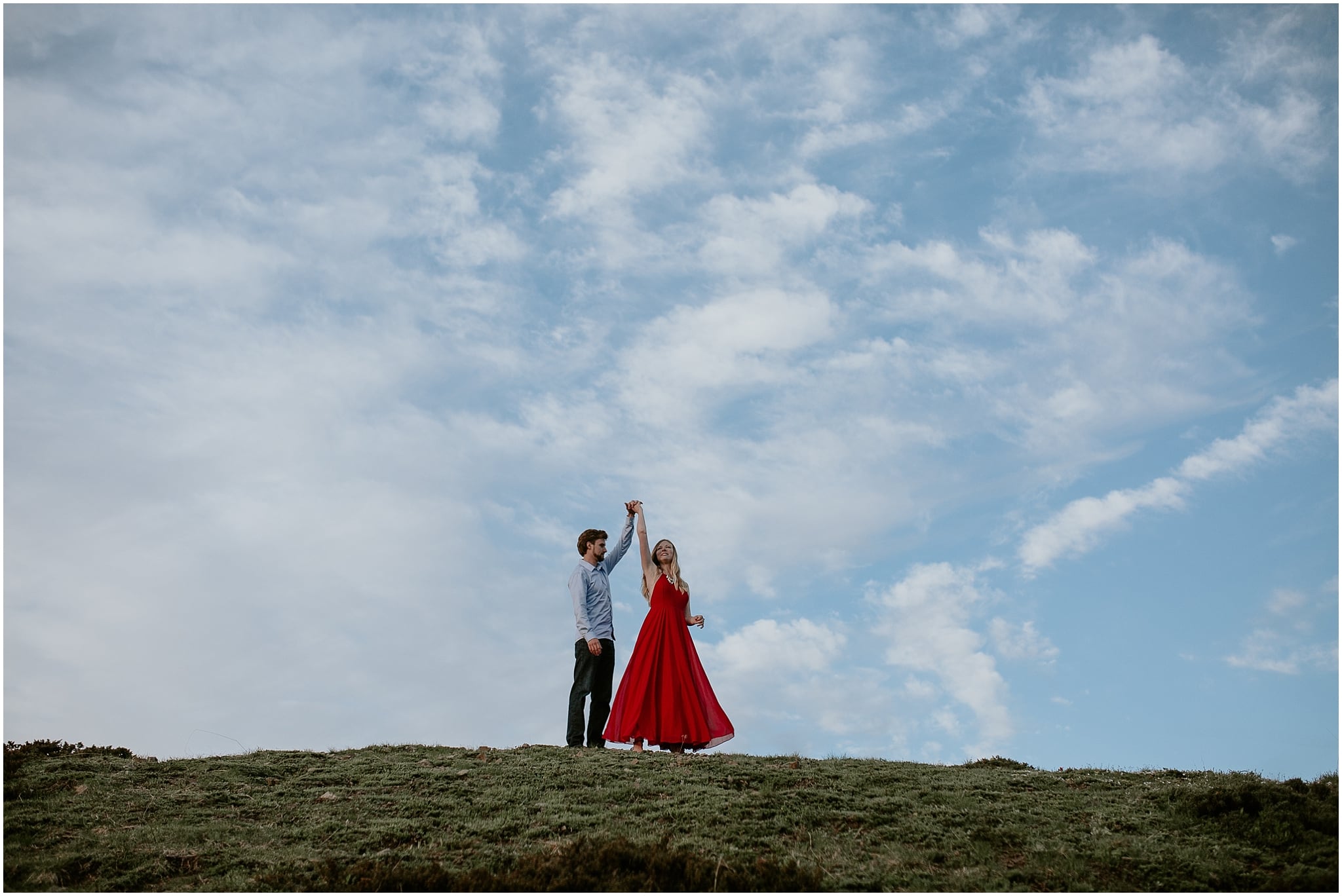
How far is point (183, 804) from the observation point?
494 inches

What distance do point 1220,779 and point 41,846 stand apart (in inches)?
574

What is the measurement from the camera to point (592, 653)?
15734 mm

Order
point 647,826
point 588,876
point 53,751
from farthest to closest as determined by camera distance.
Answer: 1. point 53,751
2. point 647,826
3. point 588,876

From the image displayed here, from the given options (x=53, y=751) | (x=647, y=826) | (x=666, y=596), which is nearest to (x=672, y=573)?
(x=666, y=596)

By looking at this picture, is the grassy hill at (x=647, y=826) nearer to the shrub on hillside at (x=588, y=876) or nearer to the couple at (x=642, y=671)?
the shrub on hillside at (x=588, y=876)

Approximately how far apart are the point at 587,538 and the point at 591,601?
1084mm

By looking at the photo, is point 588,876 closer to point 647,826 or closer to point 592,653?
point 647,826

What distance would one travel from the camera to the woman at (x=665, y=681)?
15.8 metres

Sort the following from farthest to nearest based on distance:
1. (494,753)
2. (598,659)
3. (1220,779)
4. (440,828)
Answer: (598,659), (494,753), (1220,779), (440,828)

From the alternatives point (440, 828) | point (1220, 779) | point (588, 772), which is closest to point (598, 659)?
point (588, 772)

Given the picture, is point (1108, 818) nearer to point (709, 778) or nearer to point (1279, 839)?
point (1279, 839)

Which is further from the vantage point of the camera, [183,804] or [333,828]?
[183,804]

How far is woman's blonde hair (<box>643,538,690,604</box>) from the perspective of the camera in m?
16.6

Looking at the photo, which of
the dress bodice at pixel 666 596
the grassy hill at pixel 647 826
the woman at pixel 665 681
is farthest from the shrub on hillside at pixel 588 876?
the dress bodice at pixel 666 596
